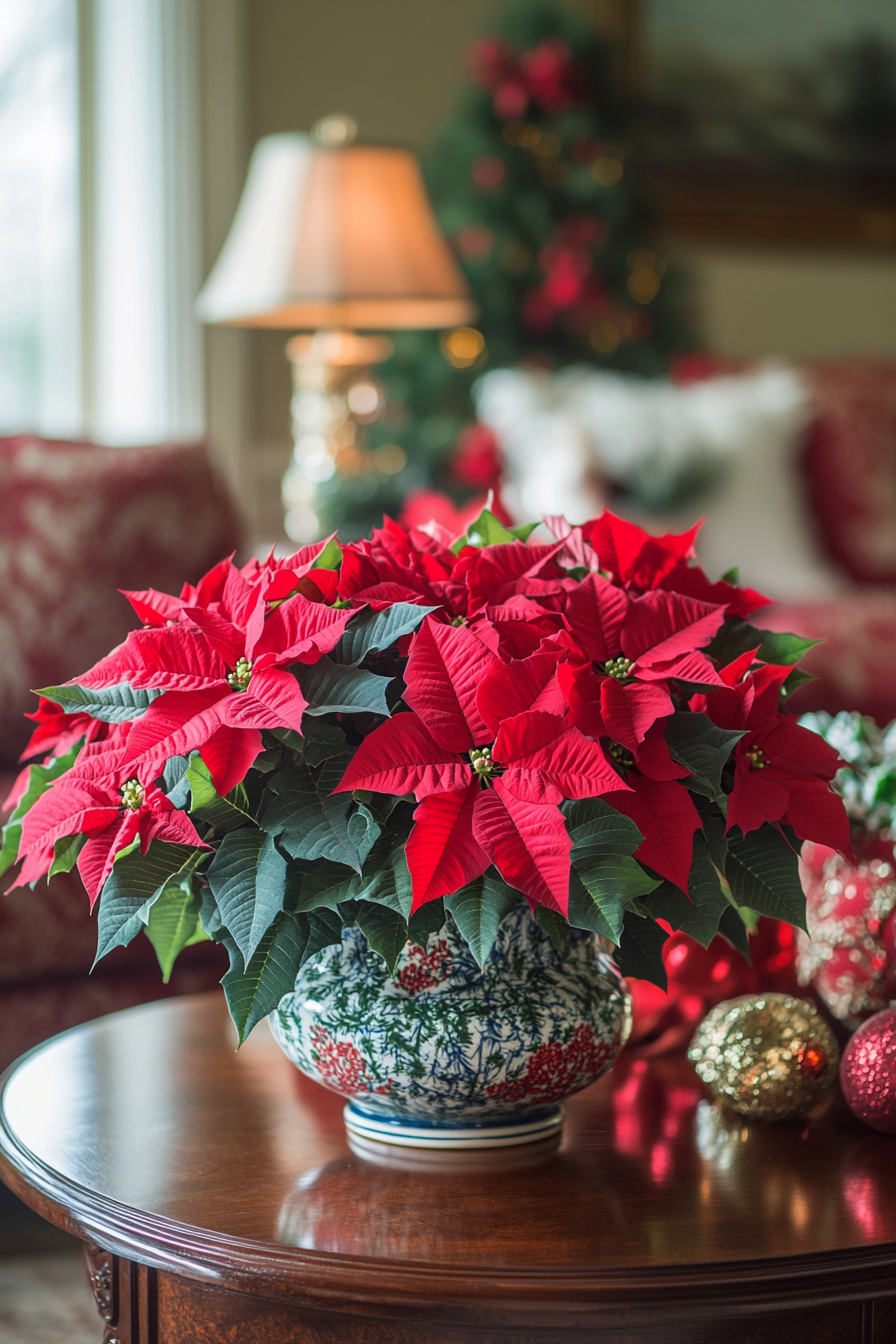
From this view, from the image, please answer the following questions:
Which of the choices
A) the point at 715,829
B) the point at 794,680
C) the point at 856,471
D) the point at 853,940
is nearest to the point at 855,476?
the point at 856,471

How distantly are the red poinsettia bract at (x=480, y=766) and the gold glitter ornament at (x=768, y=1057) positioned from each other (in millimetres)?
275

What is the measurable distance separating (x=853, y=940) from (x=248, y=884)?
49cm

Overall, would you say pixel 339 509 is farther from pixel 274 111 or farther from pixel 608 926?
pixel 608 926

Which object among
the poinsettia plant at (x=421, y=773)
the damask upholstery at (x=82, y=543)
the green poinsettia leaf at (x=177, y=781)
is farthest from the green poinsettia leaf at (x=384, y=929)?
the damask upholstery at (x=82, y=543)

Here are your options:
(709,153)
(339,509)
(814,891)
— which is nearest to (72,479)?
(339,509)

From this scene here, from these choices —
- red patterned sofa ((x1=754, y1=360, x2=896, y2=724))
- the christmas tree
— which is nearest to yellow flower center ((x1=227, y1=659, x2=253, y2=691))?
red patterned sofa ((x1=754, y1=360, x2=896, y2=724))

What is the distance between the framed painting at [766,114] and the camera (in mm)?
3822

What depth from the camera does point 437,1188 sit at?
2.56ft

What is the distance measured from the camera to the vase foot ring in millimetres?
817

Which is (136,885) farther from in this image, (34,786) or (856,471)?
(856,471)

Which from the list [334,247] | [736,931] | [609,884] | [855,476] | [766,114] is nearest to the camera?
[609,884]

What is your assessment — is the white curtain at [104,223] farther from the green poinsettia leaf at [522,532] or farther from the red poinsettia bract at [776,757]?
the red poinsettia bract at [776,757]

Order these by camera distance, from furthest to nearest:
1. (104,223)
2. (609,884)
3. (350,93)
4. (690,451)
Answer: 1. (350,93)
2. (104,223)
3. (690,451)
4. (609,884)

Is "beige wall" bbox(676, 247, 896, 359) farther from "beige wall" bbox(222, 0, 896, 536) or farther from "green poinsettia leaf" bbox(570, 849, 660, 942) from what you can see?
"green poinsettia leaf" bbox(570, 849, 660, 942)
